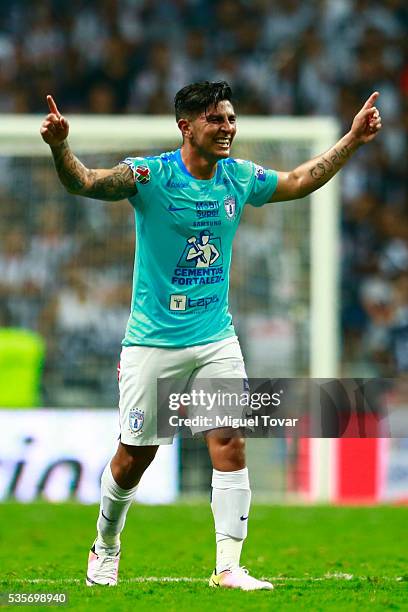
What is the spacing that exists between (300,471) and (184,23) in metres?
8.39

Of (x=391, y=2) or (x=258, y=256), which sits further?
(x=391, y=2)

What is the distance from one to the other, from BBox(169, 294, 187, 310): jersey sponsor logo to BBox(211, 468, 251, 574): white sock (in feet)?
2.86

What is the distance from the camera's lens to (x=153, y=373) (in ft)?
22.0

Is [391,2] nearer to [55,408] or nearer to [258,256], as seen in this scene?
[258,256]

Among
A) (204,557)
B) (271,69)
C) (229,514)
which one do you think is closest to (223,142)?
(229,514)

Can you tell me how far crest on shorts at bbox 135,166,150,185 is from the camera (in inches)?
263

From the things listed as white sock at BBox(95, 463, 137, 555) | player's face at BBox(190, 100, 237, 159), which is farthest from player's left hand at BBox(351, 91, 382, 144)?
white sock at BBox(95, 463, 137, 555)

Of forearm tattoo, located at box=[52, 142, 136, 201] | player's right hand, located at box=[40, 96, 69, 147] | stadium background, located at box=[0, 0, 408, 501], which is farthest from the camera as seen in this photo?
stadium background, located at box=[0, 0, 408, 501]

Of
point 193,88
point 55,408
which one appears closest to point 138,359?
point 193,88

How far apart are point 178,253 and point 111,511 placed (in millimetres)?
1396

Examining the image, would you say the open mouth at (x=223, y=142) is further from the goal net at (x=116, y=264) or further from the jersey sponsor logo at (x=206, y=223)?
the goal net at (x=116, y=264)

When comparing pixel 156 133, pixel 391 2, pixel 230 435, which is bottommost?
pixel 230 435

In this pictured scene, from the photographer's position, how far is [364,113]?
276 inches

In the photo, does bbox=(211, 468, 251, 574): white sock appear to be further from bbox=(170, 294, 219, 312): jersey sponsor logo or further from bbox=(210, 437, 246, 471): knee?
bbox=(170, 294, 219, 312): jersey sponsor logo
